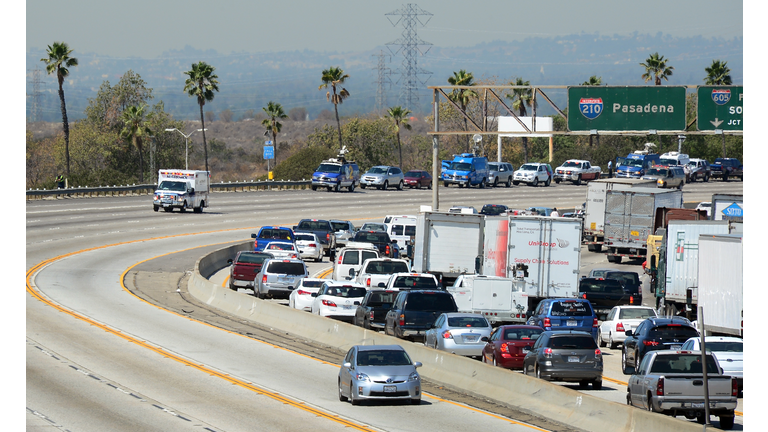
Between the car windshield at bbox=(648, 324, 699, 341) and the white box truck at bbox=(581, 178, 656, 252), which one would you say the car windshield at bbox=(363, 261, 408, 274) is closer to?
the car windshield at bbox=(648, 324, 699, 341)

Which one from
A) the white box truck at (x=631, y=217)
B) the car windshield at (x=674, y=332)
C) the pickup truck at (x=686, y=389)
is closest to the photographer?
the pickup truck at (x=686, y=389)

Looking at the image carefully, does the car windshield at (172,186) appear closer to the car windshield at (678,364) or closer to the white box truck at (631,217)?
the white box truck at (631,217)

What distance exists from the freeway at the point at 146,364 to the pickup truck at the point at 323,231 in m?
5.86

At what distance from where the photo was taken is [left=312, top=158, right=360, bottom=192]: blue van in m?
86.4

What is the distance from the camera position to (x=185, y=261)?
170 ft

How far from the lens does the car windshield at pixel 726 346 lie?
23.1 meters

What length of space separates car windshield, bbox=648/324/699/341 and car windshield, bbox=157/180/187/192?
158 feet

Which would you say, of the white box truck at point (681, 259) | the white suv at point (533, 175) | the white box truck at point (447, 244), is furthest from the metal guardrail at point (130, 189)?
the white box truck at point (681, 259)

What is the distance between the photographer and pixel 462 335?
27438 millimetres

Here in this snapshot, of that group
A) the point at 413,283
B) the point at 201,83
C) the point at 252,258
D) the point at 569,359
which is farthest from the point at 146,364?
the point at 201,83

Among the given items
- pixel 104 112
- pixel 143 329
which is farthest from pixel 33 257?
pixel 104 112

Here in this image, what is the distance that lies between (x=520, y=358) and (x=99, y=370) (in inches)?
410

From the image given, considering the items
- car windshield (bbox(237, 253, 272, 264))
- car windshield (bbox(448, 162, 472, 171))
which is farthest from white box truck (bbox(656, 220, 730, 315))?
car windshield (bbox(448, 162, 472, 171))

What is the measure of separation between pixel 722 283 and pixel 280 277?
660 inches
